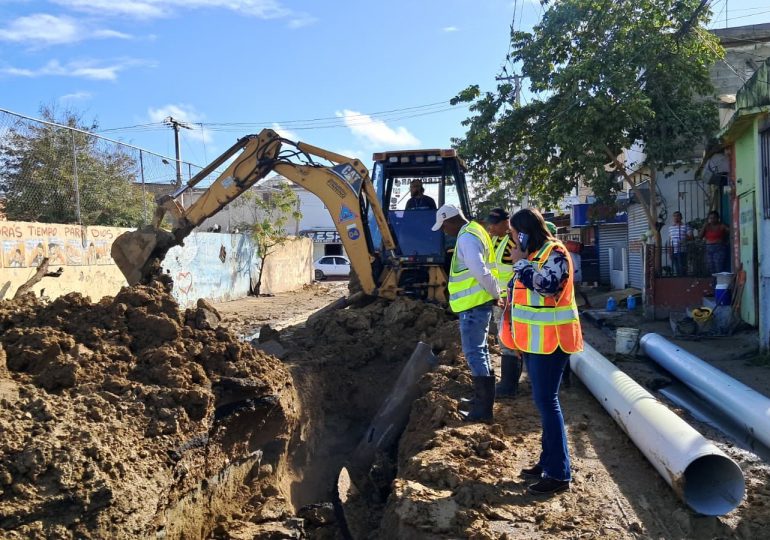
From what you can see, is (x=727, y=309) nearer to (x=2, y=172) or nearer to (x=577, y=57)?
(x=577, y=57)

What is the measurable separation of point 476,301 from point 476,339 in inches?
11.9

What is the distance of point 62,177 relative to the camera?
39.8ft

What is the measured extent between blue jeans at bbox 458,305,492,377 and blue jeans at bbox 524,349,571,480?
3.73ft

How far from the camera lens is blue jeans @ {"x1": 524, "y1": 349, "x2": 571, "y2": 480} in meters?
3.82

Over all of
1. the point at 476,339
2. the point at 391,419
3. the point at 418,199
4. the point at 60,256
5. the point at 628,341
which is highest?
the point at 418,199

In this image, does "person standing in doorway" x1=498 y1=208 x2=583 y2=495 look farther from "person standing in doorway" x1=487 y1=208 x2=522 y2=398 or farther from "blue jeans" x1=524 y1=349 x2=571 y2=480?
"person standing in doorway" x1=487 y1=208 x2=522 y2=398

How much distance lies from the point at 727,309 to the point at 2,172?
1231 cm

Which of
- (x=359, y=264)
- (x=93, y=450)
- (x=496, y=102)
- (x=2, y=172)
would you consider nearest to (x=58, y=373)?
(x=93, y=450)

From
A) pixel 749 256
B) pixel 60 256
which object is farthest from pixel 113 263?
pixel 749 256

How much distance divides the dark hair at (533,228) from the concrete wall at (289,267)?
19.0m

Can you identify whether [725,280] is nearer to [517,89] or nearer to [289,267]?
[517,89]

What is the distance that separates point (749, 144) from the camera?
9.97m

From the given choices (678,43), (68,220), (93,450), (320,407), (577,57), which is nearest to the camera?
(93,450)

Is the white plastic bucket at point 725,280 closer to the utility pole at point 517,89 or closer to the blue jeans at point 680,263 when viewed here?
the blue jeans at point 680,263
